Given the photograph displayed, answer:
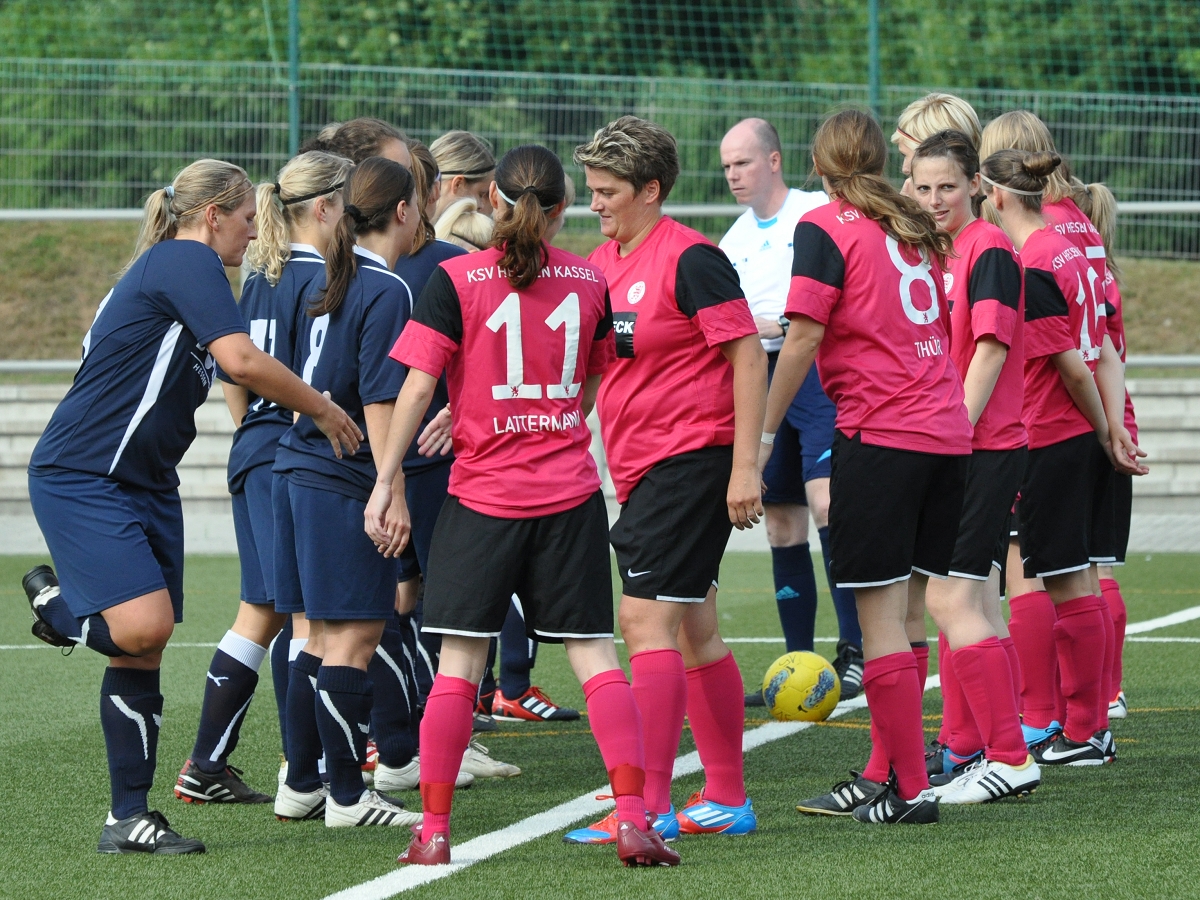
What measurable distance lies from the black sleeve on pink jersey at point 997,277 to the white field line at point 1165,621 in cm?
390

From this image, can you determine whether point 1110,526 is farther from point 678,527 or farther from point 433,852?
point 433,852

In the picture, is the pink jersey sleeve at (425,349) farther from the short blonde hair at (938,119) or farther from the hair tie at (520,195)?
the short blonde hair at (938,119)

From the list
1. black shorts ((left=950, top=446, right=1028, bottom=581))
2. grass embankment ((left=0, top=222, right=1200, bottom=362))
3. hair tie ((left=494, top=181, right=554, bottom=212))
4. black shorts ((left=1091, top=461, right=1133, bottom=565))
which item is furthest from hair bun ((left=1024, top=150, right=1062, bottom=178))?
grass embankment ((left=0, top=222, right=1200, bottom=362))

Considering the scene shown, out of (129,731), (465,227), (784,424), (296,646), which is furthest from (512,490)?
(784,424)

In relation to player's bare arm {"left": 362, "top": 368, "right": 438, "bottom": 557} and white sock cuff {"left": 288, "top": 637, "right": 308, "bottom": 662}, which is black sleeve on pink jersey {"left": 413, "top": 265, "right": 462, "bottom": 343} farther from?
white sock cuff {"left": 288, "top": 637, "right": 308, "bottom": 662}

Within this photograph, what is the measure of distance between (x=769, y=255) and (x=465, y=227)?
1926mm

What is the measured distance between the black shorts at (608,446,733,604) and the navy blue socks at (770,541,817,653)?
2637 mm

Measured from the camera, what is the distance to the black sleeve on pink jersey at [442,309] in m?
4.21

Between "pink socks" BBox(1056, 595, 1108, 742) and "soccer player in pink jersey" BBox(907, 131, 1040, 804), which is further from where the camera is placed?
"pink socks" BBox(1056, 595, 1108, 742)

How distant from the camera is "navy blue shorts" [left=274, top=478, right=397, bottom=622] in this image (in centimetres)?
462

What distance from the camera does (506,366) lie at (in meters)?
4.22

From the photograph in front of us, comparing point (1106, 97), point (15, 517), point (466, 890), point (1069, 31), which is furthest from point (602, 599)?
point (1069, 31)

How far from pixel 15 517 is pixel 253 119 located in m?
3.81

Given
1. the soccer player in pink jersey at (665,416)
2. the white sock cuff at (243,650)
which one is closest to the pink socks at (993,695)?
the soccer player in pink jersey at (665,416)
